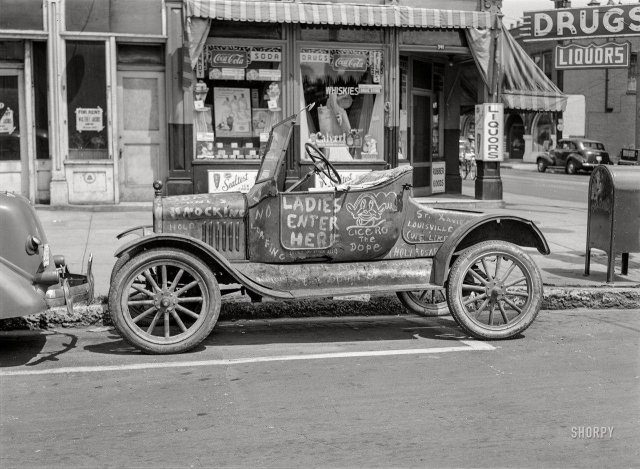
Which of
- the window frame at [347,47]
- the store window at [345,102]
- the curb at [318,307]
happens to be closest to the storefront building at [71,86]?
the window frame at [347,47]

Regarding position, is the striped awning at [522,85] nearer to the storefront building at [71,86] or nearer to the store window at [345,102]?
the store window at [345,102]

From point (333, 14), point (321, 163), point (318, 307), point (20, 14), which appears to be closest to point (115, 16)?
point (20, 14)

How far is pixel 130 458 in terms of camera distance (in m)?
4.29

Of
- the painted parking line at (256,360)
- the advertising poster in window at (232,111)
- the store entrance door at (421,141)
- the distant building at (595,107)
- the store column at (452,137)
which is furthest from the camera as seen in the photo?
the distant building at (595,107)

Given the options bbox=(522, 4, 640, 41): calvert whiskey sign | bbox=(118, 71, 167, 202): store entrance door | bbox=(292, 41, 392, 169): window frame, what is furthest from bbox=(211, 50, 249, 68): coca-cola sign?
bbox=(522, 4, 640, 41): calvert whiskey sign

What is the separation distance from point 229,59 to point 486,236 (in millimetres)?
8821

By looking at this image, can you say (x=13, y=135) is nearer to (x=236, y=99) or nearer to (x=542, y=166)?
(x=236, y=99)

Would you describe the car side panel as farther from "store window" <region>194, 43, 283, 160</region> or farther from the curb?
A: "store window" <region>194, 43, 283, 160</region>

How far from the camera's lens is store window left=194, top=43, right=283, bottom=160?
14875 millimetres

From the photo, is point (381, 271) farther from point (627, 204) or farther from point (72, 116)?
point (72, 116)

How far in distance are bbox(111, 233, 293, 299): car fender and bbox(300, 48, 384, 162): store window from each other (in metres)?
9.10

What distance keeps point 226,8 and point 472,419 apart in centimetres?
1075

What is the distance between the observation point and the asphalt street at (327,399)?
4375 millimetres

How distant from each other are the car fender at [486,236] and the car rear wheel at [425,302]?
0.83 metres
